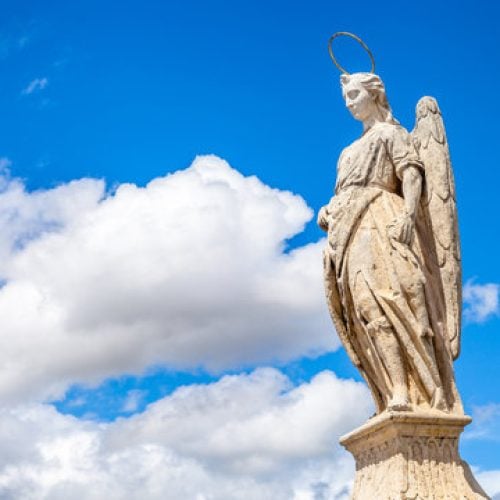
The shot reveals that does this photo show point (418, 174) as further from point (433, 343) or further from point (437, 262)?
point (433, 343)

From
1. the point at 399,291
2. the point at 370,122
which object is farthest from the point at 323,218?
the point at 399,291

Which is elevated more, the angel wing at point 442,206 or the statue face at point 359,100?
the statue face at point 359,100

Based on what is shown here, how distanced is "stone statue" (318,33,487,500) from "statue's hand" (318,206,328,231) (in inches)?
0.6

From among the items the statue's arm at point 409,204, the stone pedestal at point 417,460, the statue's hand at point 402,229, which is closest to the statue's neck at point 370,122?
the statue's arm at point 409,204

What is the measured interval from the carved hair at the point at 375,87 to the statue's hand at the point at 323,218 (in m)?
1.37

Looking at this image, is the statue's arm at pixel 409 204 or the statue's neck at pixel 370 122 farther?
the statue's neck at pixel 370 122

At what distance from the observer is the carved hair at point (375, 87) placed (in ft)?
37.4

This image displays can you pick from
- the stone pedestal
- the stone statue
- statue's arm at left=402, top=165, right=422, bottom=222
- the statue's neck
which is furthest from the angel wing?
the stone pedestal

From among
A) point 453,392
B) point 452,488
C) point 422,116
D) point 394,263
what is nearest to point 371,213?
point 394,263

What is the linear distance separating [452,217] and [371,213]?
3.32 feet

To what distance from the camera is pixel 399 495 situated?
376 inches

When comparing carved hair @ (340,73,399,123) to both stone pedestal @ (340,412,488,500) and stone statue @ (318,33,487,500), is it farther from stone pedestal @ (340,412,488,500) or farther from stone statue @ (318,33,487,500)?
stone pedestal @ (340,412,488,500)

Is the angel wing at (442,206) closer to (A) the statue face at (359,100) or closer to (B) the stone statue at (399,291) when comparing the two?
(B) the stone statue at (399,291)

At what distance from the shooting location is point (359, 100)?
11438 mm
